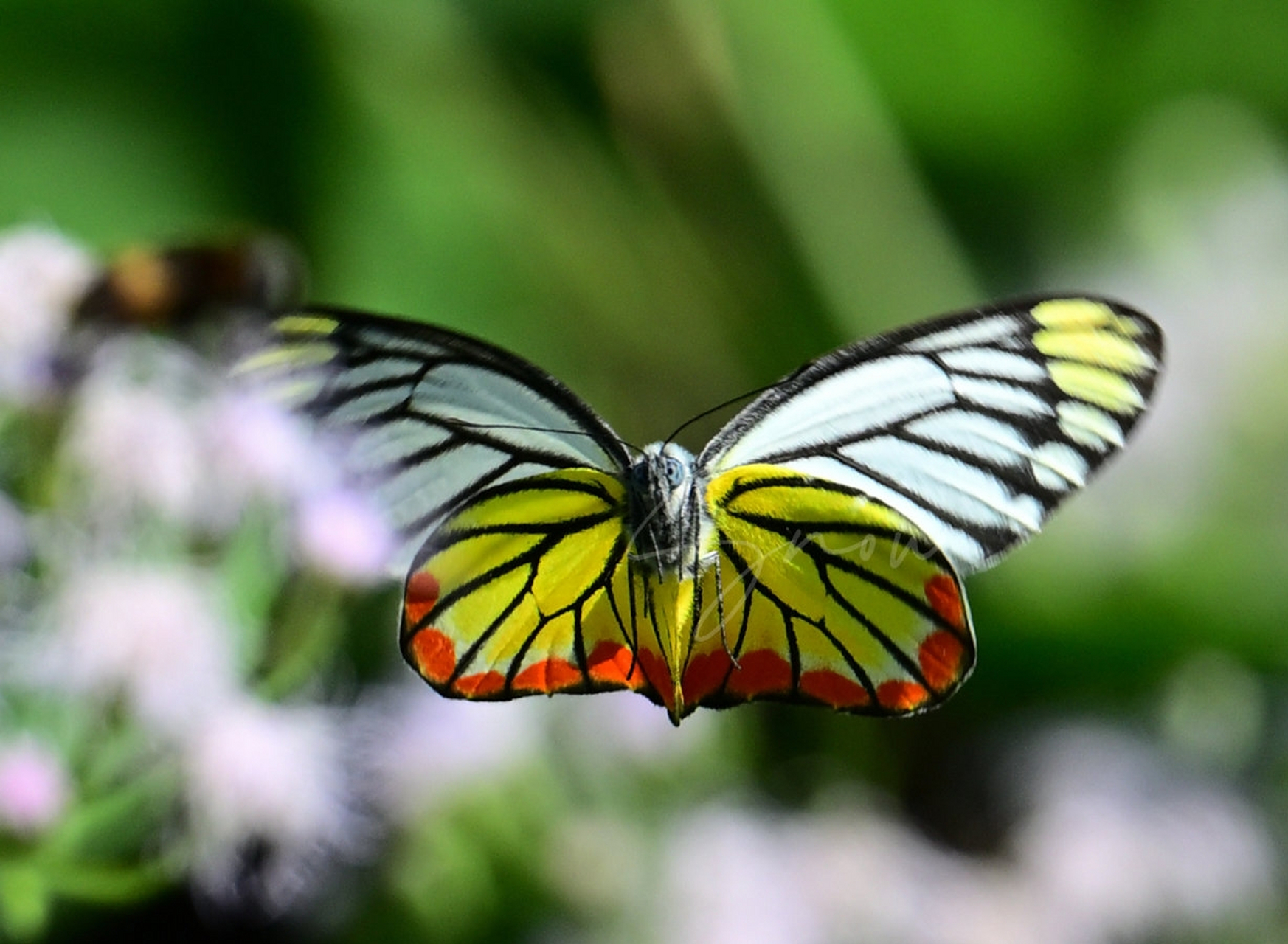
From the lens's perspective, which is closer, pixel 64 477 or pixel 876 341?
pixel 876 341

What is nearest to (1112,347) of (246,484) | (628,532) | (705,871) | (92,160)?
(628,532)

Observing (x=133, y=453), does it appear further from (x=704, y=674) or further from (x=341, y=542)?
(x=704, y=674)

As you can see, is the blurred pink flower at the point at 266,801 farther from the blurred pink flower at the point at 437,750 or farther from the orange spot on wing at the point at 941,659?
the orange spot on wing at the point at 941,659

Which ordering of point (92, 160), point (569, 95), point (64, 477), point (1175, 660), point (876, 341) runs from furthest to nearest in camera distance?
point (569, 95), point (92, 160), point (1175, 660), point (64, 477), point (876, 341)

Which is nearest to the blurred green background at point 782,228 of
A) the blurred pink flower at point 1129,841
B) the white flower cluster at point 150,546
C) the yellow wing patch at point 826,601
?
the blurred pink flower at point 1129,841

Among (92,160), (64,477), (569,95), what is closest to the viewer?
(64,477)

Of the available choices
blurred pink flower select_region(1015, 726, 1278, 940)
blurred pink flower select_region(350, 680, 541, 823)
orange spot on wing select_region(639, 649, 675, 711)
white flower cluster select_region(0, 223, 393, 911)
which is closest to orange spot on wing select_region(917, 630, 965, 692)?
orange spot on wing select_region(639, 649, 675, 711)

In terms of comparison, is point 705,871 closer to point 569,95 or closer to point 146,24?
point 569,95
